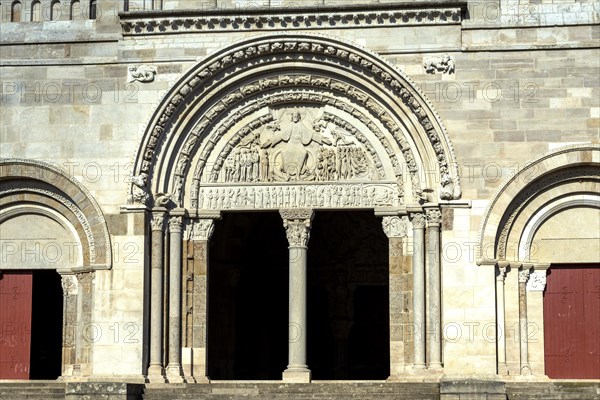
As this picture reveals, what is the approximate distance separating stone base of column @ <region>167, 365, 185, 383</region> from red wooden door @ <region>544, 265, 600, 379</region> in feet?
18.3

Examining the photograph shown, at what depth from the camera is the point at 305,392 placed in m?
20.9

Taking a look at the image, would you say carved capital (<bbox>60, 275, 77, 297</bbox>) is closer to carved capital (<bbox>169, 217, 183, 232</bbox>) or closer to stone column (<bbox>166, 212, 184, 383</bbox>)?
stone column (<bbox>166, 212, 184, 383</bbox>)

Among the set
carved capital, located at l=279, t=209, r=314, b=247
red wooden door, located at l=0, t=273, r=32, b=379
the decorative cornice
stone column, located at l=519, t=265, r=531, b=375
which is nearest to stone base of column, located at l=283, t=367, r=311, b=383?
carved capital, located at l=279, t=209, r=314, b=247

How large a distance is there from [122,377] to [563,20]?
28.1 ft

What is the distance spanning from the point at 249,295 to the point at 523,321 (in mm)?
7100

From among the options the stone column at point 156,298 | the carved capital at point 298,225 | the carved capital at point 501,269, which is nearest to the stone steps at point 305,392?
the stone column at point 156,298

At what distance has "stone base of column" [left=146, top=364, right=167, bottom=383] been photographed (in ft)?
71.2

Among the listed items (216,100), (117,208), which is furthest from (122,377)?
(216,100)

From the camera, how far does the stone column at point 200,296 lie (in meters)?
22.3

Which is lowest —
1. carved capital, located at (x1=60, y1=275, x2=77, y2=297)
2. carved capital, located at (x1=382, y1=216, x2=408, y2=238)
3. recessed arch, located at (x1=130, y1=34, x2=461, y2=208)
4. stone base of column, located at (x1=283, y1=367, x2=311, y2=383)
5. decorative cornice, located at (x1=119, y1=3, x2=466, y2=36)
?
stone base of column, located at (x1=283, y1=367, x2=311, y2=383)

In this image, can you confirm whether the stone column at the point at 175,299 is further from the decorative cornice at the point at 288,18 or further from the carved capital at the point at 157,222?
the decorative cornice at the point at 288,18

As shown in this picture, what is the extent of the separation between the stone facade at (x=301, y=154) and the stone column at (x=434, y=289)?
0.11ft

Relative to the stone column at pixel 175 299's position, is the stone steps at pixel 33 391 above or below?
below

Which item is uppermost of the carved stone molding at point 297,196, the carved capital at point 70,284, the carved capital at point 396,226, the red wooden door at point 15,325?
the carved stone molding at point 297,196
